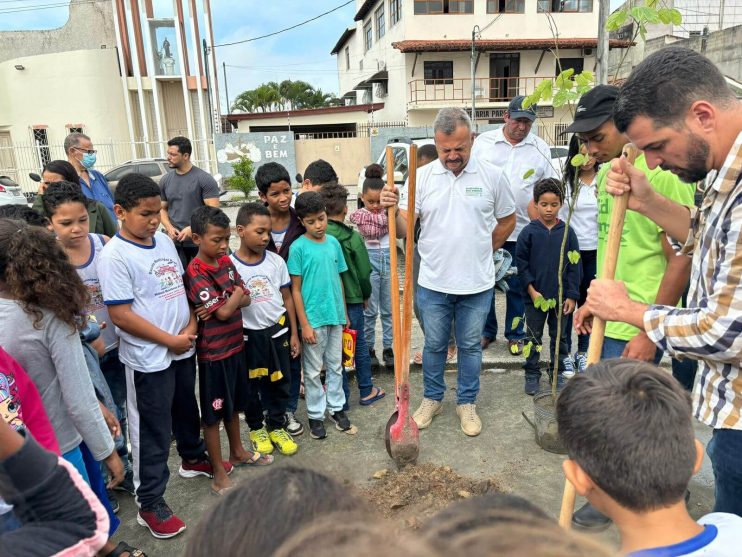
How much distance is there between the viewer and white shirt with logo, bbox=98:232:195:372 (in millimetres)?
2496

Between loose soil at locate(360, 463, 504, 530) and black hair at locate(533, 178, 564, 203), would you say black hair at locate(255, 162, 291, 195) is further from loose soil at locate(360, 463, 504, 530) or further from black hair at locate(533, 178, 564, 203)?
loose soil at locate(360, 463, 504, 530)

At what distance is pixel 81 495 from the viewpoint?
1229 millimetres

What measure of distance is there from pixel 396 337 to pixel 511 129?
8.39 feet

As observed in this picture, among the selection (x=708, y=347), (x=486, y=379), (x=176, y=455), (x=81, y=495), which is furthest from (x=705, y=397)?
(x=176, y=455)

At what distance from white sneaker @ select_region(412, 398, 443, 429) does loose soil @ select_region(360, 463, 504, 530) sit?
669mm

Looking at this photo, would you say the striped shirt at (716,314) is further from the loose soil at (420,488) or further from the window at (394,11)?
the window at (394,11)

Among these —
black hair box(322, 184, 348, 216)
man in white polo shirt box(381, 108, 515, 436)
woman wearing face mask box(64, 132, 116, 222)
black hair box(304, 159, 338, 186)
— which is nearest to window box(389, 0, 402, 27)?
woman wearing face mask box(64, 132, 116, 222)

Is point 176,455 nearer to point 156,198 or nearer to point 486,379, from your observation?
point 156,198

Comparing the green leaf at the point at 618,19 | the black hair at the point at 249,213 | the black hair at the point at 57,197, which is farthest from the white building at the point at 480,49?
the black hair at the point at 57,197

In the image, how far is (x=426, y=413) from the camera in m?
3.69

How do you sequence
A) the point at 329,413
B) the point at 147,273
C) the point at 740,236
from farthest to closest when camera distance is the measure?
the point at 329,413 → the point at 147,273 → the point at 740,236

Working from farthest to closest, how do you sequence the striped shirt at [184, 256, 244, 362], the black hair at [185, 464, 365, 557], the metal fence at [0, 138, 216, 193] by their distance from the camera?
the metal fence at [0, 138, 216, 193], the striped shirt at [184, 256, 244, 362], the black hair at [185, 464, 365, 557]

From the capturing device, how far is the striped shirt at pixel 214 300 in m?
2.86

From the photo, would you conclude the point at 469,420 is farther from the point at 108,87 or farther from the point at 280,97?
the point at 280,97
